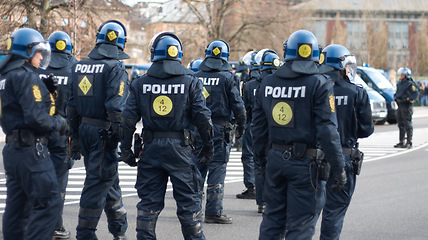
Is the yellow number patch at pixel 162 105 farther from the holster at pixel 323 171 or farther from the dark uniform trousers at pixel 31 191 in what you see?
the holster at pixel 323 171

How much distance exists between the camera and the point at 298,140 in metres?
5.60

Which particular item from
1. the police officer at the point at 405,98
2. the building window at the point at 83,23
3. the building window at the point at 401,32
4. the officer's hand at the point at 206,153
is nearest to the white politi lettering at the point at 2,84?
the officer's hand at the point at 206,153

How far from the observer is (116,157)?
6.78m

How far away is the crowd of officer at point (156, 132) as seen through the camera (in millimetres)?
5559

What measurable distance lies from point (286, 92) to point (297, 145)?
450mm

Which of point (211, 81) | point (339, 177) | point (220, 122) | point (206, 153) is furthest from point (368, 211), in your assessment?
point (339, 177)

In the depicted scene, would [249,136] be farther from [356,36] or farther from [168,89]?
[356,36]

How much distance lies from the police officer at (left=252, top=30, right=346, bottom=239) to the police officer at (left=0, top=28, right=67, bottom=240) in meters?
1.83

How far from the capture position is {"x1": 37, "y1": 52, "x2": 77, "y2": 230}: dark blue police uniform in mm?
6840

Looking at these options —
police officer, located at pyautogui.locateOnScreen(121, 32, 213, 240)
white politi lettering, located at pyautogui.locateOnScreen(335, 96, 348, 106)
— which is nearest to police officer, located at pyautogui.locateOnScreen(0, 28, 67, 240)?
police officer, located at pyautogui.locateOnScreen(121, 32, 213, 240)

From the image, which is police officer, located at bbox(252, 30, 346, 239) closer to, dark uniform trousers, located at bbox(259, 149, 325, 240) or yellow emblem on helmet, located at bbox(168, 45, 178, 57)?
dark uniform trousers, located at bbox(259, 149, 325, 240)

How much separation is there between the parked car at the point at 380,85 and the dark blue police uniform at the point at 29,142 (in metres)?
23.2

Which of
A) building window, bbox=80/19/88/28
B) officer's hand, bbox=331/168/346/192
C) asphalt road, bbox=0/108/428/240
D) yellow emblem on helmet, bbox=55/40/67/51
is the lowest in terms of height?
asphalt road, bbox=0/108/428/240

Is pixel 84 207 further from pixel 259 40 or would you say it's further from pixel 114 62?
pixel 259 40
